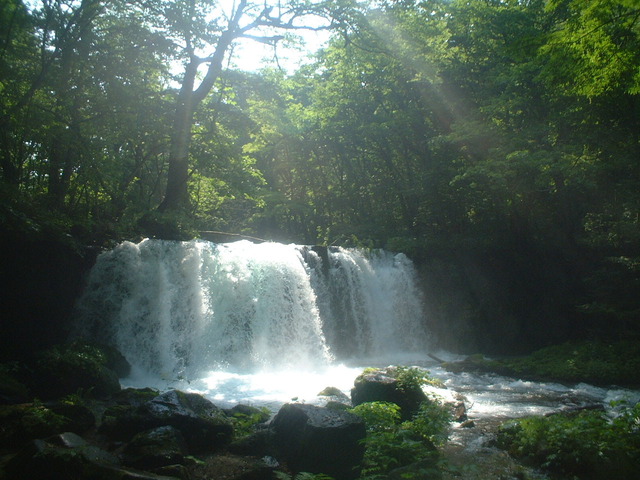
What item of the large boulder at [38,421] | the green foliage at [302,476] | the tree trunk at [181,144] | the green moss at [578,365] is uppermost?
the tree trunk at [181,144]

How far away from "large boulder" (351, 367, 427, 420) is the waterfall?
4.72 m

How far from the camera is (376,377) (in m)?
7.89

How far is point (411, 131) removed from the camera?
22219 millimetres

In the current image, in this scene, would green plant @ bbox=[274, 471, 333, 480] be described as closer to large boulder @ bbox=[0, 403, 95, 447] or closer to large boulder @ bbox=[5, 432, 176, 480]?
large boulder @ bbox=[5, 432, 176, 480]

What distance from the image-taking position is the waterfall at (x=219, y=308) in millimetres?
11234

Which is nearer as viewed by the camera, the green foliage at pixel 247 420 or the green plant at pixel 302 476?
the green plant at pixel 302 476

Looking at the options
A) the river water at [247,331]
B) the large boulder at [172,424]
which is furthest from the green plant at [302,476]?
the river water at [247,331]

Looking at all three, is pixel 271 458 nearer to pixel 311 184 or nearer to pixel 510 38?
pixel 510 38

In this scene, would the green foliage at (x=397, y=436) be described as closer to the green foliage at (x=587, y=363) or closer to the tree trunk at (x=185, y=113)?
the green foliage at (x=587, y=363)

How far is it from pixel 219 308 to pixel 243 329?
888 mm

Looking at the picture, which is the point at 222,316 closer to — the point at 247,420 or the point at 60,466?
the point at 247,420

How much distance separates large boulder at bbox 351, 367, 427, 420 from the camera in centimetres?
744

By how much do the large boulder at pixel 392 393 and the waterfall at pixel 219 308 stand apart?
4.72 meters

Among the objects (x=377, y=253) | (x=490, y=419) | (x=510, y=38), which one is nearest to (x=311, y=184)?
(x=377, y=253)
